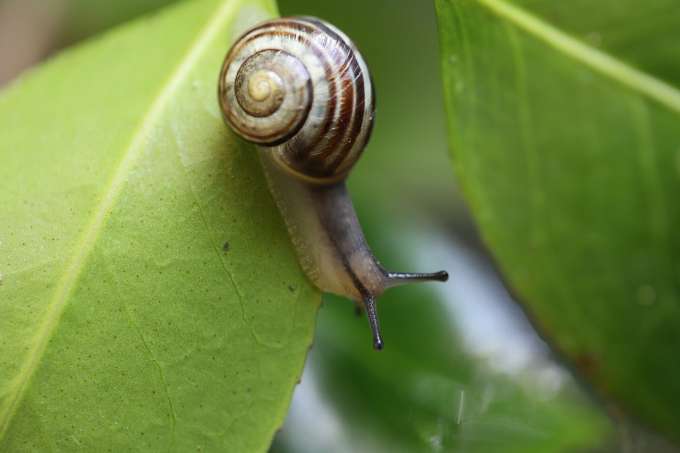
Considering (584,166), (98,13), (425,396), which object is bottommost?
(425,396)

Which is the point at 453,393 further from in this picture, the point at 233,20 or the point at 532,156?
the point at 233,20

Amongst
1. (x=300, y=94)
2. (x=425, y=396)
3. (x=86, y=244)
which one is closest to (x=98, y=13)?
(x=300, y=94)

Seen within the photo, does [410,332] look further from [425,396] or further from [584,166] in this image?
[584,166]

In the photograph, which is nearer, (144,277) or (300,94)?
(144,277)

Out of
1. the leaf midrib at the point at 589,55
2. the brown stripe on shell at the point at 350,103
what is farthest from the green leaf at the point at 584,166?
the brown stripe on shell at the point at 350,103

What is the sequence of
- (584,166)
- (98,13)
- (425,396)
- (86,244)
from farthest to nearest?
(98,13), (425,396), (584,166), (86,244)

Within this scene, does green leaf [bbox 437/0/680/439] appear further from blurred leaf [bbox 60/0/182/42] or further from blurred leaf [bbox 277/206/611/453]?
blurred leaf [bbox 60/0/182/42]

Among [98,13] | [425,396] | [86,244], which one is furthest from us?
[98,13]

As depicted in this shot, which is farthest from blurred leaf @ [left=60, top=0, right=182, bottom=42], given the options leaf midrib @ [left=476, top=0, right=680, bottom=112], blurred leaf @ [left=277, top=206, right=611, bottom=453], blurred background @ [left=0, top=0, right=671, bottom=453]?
leaf midrib @ [left=476, top=0, right=680, bottom=112]
